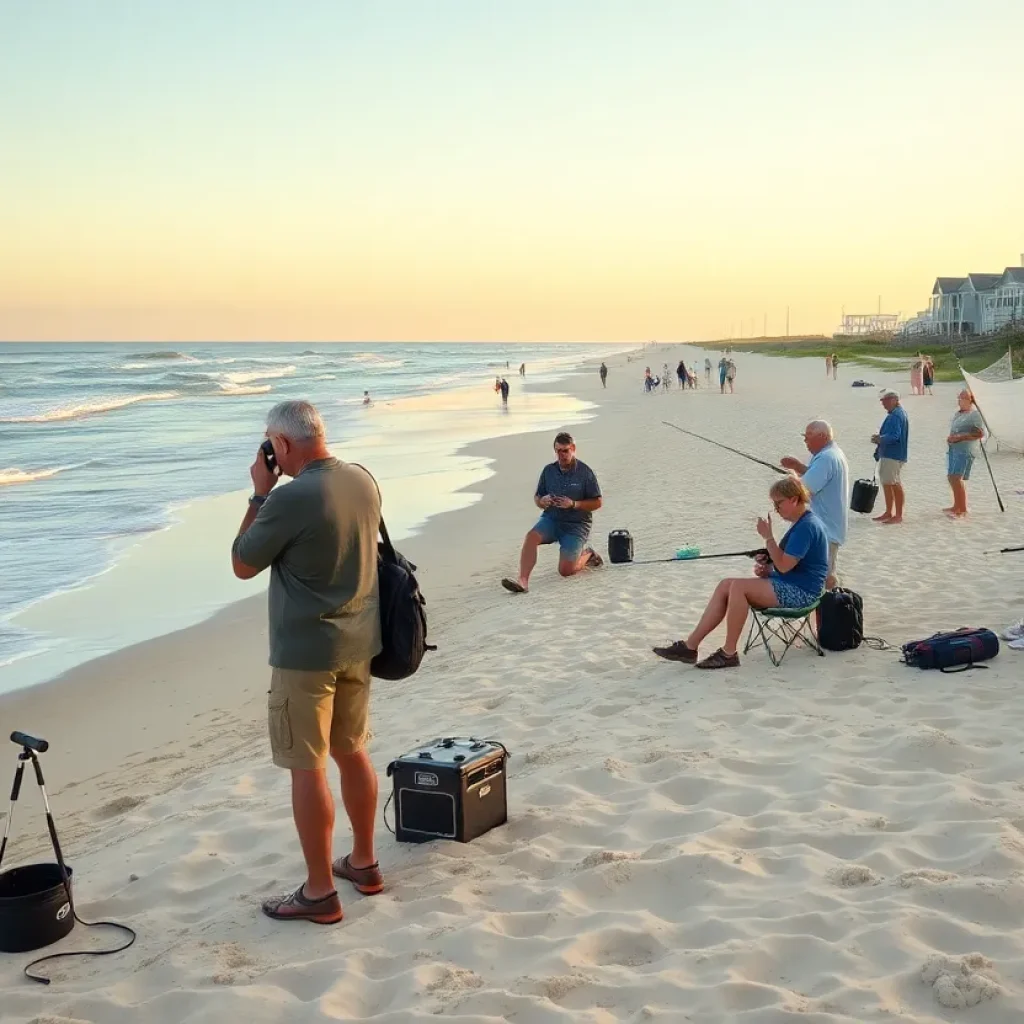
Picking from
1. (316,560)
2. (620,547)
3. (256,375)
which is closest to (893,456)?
(620,547)

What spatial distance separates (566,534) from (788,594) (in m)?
3.59

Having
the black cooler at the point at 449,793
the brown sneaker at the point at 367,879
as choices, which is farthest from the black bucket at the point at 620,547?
the brown sneaker at the point at 367,879

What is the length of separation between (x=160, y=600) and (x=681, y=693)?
19.0ft

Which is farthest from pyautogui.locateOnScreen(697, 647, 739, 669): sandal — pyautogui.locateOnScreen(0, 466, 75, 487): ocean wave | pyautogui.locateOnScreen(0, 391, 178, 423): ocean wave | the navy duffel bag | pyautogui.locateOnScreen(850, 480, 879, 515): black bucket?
pyautogui.locateOnScreen(0, 391, 178, 423): ocean wave

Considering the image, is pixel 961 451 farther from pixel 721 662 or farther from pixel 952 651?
pixel 721 662

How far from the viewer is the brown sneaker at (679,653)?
21.2 feet

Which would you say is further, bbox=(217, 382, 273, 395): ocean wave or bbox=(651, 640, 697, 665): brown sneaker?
bbox=(217, 382, 273, 395): ocean wave

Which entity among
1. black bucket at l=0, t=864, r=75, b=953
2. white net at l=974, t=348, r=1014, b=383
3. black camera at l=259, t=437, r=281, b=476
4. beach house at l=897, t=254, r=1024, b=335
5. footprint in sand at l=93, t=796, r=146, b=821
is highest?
beach house at l=897, t=254, r=1024, b=335

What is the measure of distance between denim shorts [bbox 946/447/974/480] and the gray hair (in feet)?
31.3

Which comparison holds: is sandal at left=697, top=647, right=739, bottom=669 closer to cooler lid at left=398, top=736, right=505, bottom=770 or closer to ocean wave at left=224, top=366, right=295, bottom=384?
cooler lid at left=398, top=736, right=505, bottom=770

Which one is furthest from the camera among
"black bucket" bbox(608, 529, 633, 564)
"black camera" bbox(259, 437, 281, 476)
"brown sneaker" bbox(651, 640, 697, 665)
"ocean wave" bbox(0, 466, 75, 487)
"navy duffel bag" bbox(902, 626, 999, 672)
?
"ocean wave" bbox(0, 466, 75, 487)

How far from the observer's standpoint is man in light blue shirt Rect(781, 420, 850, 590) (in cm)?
757

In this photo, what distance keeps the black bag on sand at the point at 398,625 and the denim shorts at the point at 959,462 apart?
9231 mm

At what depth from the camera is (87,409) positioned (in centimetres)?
3769
